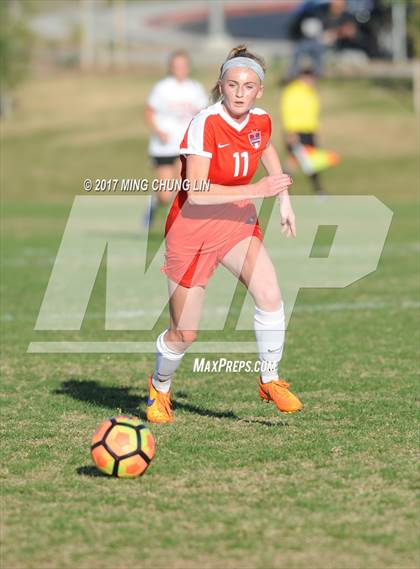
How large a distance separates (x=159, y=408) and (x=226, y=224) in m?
1.30

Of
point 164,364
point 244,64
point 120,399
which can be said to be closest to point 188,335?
point 164,364

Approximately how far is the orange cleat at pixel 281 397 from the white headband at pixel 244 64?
1.99 meters

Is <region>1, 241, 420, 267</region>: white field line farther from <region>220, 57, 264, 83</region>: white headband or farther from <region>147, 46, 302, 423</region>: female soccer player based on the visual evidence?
<region>220, 57, 264, 83</region>: white headband

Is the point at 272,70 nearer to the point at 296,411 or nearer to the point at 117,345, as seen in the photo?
the point at 117,345

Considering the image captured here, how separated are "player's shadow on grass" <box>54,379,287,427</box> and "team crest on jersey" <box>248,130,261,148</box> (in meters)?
1.82

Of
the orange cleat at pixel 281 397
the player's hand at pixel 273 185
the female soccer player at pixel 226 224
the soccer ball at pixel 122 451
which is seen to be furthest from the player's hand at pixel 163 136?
the soccer ball at pixel 122 451

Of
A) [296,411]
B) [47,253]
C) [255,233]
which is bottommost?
[47,253]

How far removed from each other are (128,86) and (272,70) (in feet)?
17.6

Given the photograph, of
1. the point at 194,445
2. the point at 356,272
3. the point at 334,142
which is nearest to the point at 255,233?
the point at 194,445

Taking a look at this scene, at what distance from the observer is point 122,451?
20.5 ft

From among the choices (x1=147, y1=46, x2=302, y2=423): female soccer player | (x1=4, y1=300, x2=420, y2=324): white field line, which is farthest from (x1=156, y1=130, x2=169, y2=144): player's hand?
(x1=147, y1=46, x2=302, y2=423): female soccer player

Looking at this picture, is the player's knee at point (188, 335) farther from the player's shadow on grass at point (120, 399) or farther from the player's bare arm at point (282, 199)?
the player's bare arm at point (282, 199)

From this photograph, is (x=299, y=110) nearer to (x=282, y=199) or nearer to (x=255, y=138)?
(x=282, y=199)

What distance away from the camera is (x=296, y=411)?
25.4 ft
